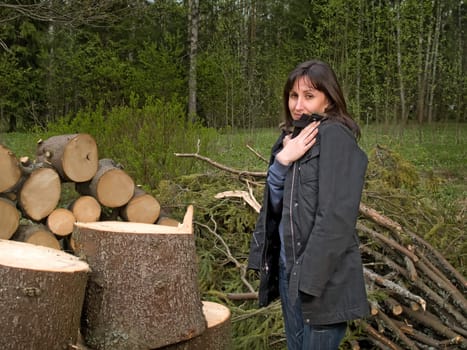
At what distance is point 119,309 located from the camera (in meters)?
2.61

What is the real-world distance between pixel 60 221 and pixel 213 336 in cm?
214

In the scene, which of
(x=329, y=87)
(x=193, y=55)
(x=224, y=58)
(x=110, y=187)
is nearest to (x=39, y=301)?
(x=329, y=87)

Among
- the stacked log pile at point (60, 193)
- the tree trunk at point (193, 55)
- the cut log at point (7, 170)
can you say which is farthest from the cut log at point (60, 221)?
the tree trunk at point (193, 55)

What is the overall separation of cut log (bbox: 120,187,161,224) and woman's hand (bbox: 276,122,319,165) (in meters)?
2.97

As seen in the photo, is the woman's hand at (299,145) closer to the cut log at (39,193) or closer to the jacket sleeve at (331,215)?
the jacket sleeve at (331,215)

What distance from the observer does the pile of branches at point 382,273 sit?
10.8 feet

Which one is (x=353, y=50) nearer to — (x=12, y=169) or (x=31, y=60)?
(x=12, y=169)

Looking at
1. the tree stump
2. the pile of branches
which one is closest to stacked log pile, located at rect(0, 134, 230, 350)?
the tree stump

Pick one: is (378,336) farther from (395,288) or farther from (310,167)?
(310,167)

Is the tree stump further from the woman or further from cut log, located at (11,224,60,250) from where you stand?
cut log, located at (11,224,60,250)

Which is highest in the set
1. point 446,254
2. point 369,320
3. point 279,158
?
point 279,158

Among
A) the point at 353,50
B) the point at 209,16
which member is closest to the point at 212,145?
the point at 353,50

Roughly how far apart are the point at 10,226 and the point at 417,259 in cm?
289

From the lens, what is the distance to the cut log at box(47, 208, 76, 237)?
179 inches
